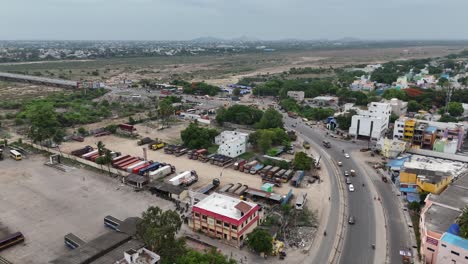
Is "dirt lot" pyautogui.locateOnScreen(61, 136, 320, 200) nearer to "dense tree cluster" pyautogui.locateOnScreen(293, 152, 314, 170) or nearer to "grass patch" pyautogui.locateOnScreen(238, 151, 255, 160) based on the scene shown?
"dense tree cluster" pyautogui.locateOnScreen(293, 152, 314, 170)

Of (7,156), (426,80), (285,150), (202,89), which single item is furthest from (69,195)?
(426,80)

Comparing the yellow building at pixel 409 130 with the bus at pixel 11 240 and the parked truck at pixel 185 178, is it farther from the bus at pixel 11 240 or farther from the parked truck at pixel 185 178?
the bus at pixel 11 240

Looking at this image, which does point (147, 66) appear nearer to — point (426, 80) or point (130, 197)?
point (426, 80)

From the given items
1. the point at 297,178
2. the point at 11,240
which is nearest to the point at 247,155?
the point at 297,178

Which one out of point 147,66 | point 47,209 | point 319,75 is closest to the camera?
point 47,209

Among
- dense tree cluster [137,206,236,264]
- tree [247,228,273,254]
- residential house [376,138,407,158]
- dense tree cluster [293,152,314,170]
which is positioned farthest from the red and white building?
residential house [376,138,407,158]

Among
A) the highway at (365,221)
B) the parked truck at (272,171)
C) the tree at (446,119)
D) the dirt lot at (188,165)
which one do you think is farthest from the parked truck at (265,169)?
the tree at (446,119)

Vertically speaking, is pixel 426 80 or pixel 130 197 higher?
pixel 426 80
